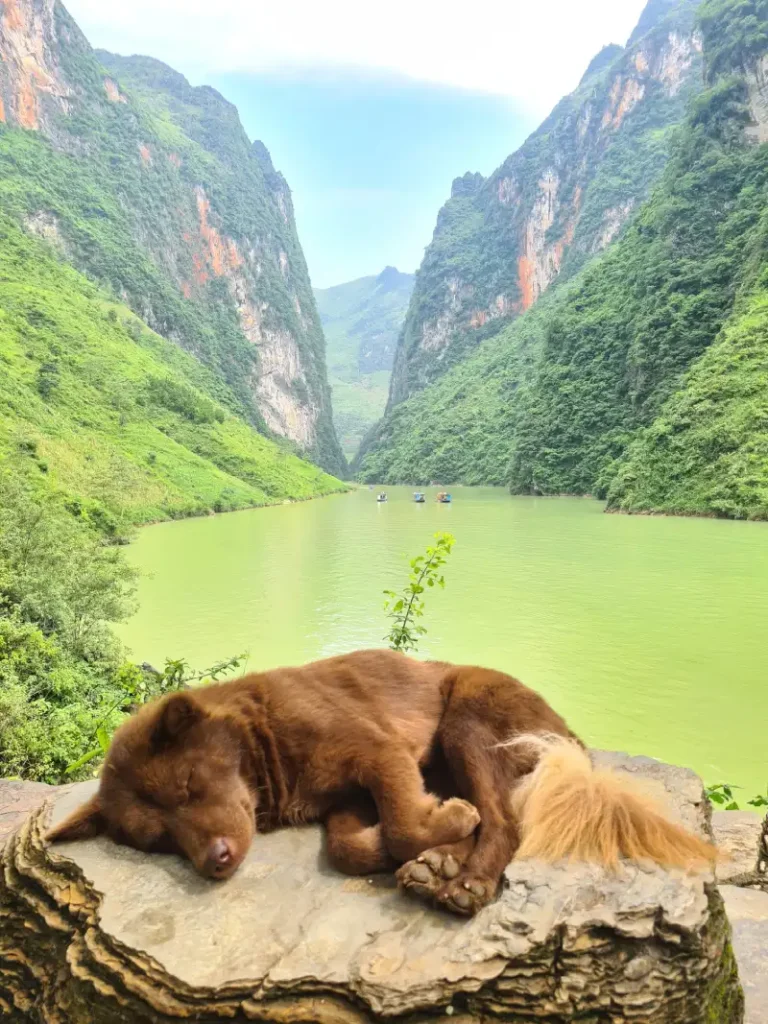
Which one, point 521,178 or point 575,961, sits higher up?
point 521,178

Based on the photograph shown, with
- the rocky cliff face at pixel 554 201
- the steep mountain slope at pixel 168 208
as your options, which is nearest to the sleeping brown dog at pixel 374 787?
the steep mountain slope at pixel 168 208

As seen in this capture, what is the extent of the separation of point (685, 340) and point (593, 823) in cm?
6269

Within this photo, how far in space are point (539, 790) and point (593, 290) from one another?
8548cm

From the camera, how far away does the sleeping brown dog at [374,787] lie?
2275mm

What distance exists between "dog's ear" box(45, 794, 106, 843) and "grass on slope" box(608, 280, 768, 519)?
121 ft

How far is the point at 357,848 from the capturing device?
2.38 meters

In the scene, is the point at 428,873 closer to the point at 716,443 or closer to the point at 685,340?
the point at 716,443

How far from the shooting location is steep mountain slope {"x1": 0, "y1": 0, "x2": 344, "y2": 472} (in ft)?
295

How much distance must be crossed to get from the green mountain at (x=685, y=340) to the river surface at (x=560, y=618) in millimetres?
13299

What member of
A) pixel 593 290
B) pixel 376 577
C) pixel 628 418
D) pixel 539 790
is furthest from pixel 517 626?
pixel 593 290

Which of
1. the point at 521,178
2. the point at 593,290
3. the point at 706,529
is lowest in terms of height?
the point at 706,529

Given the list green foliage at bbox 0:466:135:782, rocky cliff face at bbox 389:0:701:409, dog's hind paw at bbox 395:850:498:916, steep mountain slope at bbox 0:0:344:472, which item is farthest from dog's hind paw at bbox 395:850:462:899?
rocky cliff face at bbox 389:0:701:409

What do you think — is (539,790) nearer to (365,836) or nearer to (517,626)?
(365,836)

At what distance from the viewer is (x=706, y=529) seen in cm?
3184
